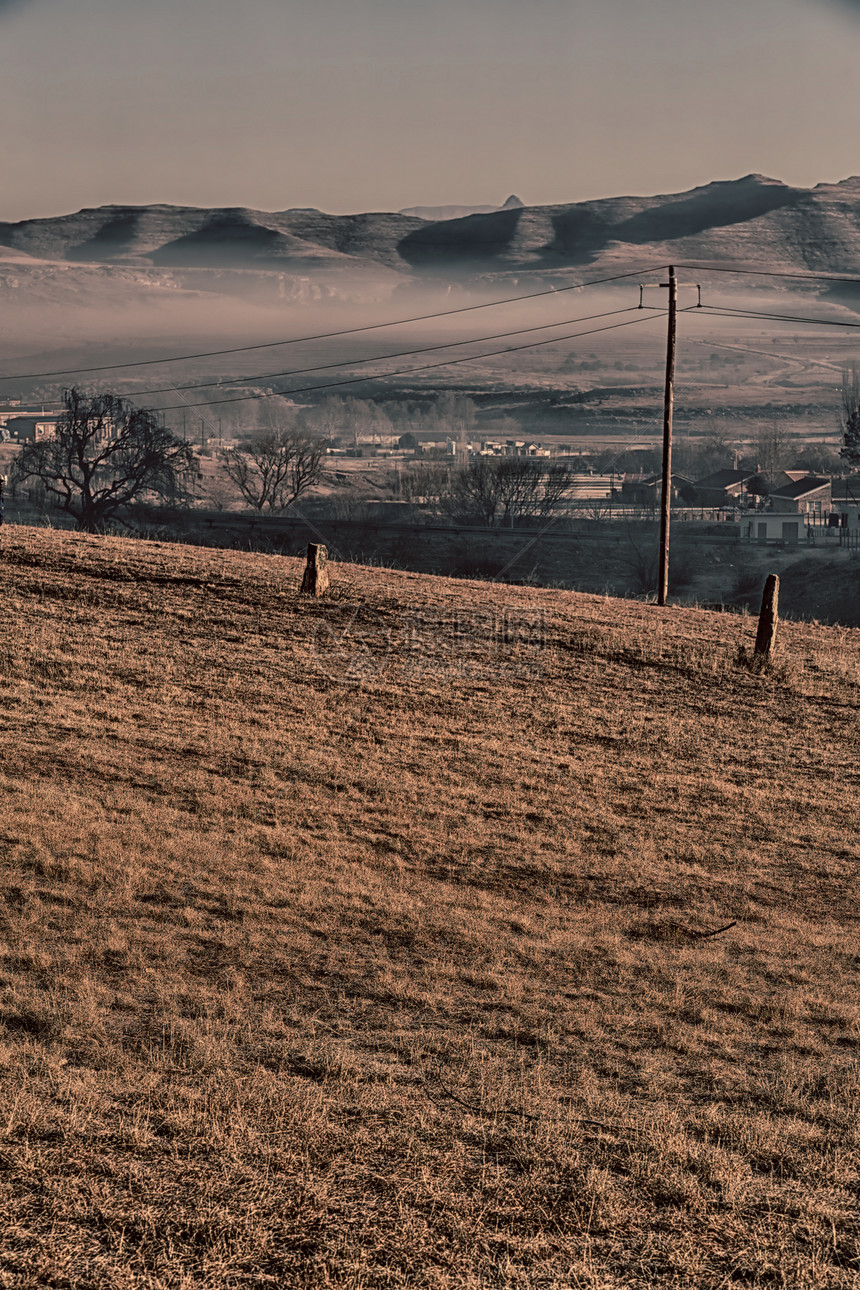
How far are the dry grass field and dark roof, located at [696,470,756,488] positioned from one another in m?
105

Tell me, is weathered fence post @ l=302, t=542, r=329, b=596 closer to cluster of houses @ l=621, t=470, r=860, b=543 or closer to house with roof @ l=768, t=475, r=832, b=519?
cluster of houses @ l=621, t=470, r=860, b=543

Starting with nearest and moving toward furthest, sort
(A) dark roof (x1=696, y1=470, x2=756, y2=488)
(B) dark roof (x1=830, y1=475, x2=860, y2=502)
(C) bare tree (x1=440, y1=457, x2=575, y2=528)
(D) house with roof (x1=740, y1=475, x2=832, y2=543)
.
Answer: (C) bare tree (x1=440, y1=457, x2=575, y2=528) < (D) house with roof (x1=740, y1=475, x2=832, y2=543) < (B) dark roof (x1=830, y1=475, x2=860, y2=502) < (A) dark roof (x1=696, y1=470, x2=756, y2=488)

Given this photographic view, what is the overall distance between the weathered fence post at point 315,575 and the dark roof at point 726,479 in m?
104

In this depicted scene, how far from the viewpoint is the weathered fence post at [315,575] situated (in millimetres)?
24828

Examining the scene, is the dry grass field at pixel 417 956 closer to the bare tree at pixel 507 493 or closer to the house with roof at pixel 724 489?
the bare tree at pixel 507 493

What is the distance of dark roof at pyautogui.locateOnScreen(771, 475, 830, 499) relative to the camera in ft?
344

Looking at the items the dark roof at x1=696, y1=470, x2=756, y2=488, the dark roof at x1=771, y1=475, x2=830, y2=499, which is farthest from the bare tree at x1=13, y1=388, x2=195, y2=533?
the dark roof at x1=696, y1=470, x2=756, y2=488

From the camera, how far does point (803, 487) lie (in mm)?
105688

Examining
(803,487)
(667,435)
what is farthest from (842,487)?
(667,435)

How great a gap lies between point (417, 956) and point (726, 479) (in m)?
121

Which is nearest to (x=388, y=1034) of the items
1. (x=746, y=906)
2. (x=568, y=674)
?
(x=746, y=906)

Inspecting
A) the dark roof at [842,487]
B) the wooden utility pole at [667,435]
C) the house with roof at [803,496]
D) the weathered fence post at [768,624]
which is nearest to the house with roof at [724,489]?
the house with roof at [803,496]

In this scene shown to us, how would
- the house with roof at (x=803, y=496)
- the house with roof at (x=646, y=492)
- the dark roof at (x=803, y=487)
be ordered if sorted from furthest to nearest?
the house with roof at (x=646, y=492) → the dark roof at (x=803, y=487) → the house with roof at (x=803, y=496)

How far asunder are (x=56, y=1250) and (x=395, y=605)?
65.6ft
